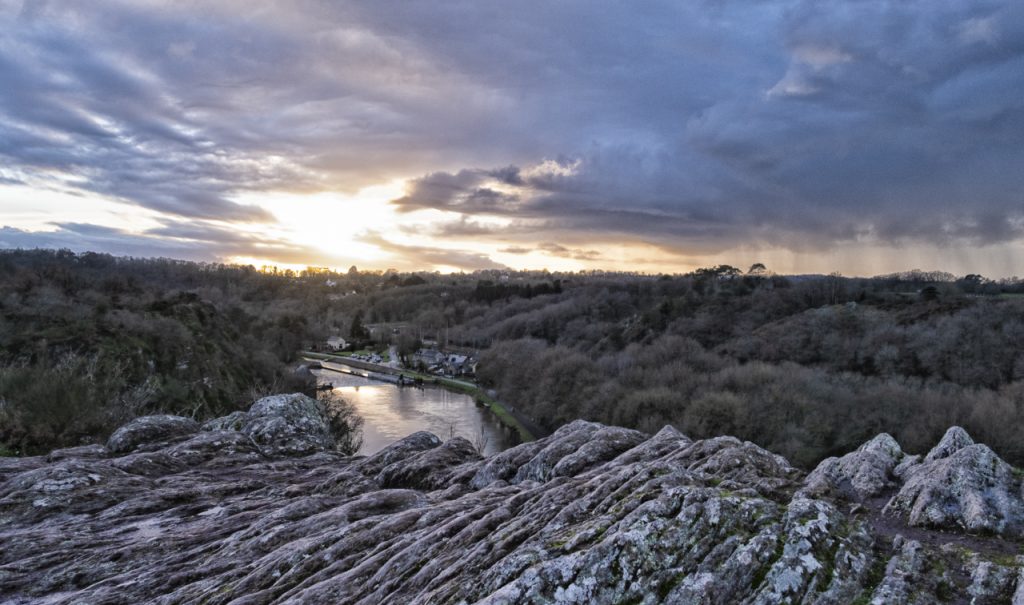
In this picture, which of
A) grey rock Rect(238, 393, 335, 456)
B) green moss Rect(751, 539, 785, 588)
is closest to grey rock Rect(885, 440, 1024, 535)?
green moss Rect(751, 539, 785, 588)

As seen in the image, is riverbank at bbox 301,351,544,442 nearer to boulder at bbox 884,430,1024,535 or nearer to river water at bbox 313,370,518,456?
river water at bbox 313,370,518,456

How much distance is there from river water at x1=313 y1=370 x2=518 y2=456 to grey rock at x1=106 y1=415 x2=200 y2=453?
32129 millimetres

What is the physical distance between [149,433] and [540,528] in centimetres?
1658

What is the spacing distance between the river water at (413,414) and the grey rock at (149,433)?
105ft

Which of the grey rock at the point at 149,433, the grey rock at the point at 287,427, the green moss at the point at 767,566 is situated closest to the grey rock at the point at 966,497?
the green moss at the point at 767,566

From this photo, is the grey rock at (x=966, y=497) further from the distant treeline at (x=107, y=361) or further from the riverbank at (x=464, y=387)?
the riverbank at (x=464, y=387)

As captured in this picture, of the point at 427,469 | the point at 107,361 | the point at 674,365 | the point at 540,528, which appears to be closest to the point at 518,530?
the point at 540,528

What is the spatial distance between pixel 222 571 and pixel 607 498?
6852mm

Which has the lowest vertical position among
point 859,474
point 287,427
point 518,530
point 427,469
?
point 287,427

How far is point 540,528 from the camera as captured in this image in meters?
8.84

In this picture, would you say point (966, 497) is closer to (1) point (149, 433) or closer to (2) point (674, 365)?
(1) point (149, 433)

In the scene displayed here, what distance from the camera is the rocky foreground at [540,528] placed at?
687cm

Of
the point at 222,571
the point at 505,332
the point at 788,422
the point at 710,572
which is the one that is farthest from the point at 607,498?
the point at 505,332

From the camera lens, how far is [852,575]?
22.2ft
